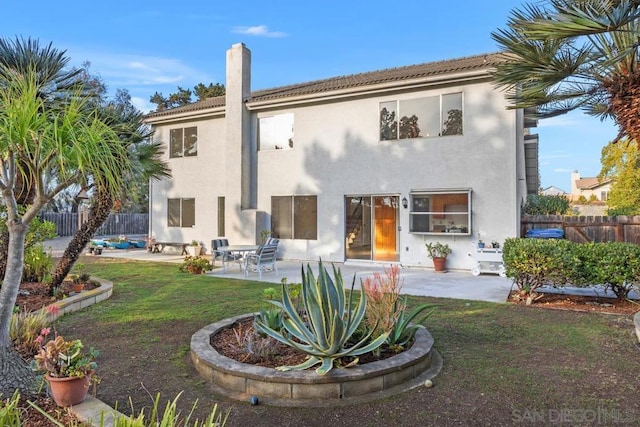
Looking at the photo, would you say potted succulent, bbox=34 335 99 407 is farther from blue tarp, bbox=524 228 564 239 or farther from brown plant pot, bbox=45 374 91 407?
blue tarp, bbox=524 228 564 239

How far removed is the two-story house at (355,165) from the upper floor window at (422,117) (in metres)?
0.03

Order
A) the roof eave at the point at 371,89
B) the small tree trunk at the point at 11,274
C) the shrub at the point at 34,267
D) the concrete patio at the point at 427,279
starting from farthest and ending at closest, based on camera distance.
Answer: the roof eave at the point at 371,89 < the concrete patio at the point at 427,279 < the shrub at the point at 34,267 < the small tree trunk at the point at 11,274

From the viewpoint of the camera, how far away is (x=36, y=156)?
2820mm

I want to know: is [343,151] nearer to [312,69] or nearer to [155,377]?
[312,69]

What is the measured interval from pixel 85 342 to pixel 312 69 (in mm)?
17847

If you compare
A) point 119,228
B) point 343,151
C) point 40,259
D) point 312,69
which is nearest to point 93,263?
point 40,259

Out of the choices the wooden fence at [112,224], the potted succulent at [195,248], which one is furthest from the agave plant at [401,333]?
the wooden fence at [112,224]

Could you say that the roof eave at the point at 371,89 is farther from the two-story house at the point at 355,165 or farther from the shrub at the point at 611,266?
the shrub at the point at 611,266

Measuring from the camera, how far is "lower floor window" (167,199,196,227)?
56.8ft

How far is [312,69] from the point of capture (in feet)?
67.0

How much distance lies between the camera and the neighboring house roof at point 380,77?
11.9 m

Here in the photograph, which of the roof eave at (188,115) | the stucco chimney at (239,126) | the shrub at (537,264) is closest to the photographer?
the shrub at (537,264)

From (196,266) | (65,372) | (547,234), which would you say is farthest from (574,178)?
(65,372)

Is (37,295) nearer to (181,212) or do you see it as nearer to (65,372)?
(65,372)
